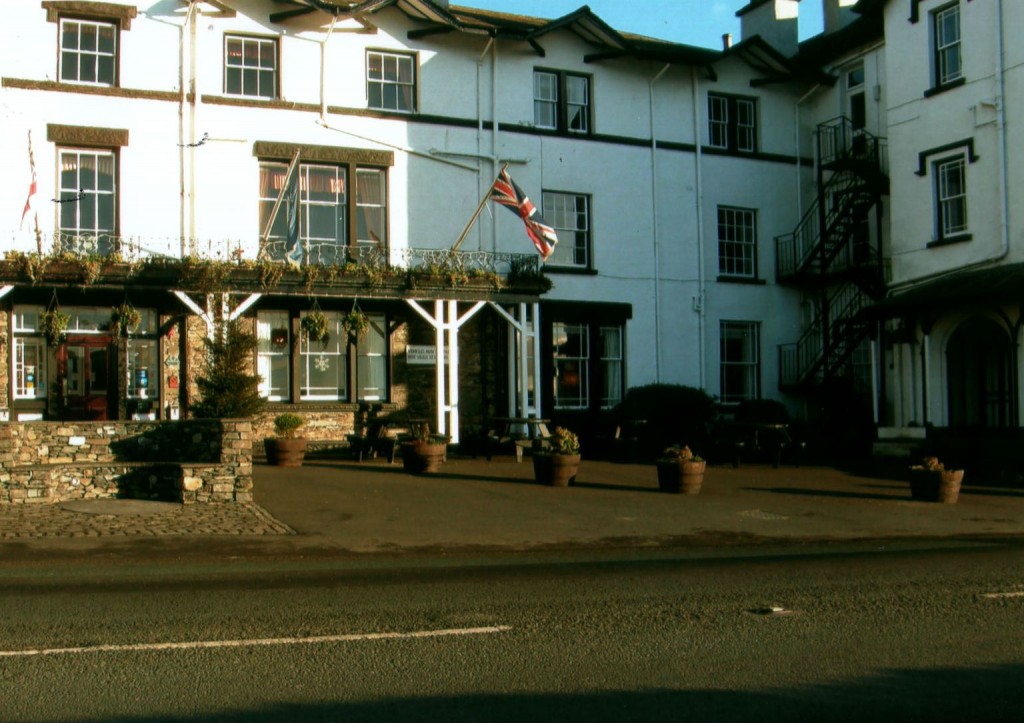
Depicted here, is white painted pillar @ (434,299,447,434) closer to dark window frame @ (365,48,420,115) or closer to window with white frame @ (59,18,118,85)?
dark window frame @ (365,48,420,115)

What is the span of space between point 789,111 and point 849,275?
5456 millimetres

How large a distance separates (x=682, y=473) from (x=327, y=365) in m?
10.3

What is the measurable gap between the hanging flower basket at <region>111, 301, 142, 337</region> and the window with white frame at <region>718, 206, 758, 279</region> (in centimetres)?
1519

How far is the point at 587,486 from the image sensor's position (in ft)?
60.6

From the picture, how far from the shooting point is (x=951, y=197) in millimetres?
24688

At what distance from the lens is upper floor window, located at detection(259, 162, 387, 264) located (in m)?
24.3

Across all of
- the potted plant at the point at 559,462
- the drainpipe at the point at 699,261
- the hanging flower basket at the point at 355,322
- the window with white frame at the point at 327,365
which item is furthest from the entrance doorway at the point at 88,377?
the drainpipe at the point at 699,261

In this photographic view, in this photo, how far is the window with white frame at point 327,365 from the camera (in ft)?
80.7

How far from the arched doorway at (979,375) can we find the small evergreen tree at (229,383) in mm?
15181

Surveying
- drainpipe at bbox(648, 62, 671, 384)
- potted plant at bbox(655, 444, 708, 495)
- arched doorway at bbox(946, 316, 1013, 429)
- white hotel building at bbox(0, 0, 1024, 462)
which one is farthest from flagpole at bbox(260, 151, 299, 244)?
arched doorway at bbox(946, 316, 1013, 429)

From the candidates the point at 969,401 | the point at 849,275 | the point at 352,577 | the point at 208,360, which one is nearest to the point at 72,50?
the point at 208,360

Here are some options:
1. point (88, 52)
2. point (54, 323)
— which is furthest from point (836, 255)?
point (54, 323)

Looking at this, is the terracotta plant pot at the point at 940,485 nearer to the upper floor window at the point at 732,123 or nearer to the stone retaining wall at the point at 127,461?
the stone retaining wall at the point at 127,461

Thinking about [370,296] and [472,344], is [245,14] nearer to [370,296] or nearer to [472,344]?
[370,296]
